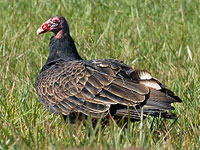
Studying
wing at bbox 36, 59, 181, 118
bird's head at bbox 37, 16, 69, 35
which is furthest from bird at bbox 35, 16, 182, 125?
bird's head at bbox 37, 16, 69, 35

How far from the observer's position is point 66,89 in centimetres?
452

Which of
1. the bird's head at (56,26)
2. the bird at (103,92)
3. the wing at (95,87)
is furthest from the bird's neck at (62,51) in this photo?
the wing at (95,87)

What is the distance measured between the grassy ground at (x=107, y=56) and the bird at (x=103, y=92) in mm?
139

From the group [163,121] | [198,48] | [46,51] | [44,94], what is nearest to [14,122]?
[44,94]

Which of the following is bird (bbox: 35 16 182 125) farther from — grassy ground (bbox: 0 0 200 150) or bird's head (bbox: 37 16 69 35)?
bird's head (bbox: 37 16 69 35)

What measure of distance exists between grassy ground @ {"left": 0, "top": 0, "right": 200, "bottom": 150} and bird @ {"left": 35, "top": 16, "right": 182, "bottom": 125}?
14cm

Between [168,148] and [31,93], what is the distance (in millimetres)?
2003

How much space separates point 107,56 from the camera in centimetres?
606

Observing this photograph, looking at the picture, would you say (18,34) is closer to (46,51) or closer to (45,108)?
(46,51)

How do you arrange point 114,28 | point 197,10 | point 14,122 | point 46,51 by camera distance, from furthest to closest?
point 197,10, point 114,28, point 46,51, point 14,122

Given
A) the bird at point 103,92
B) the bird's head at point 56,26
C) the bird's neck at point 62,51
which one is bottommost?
the bird at point 103,92

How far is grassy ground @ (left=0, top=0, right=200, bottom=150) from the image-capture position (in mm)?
3633

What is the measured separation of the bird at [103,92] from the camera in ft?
13.8

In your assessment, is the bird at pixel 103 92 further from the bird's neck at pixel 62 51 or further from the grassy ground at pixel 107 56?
the bird's neck at pixel 62 51
